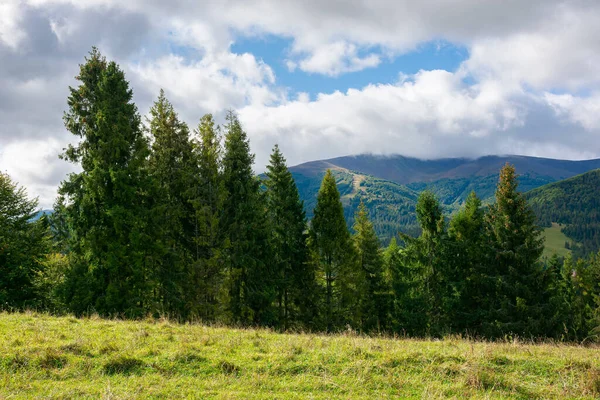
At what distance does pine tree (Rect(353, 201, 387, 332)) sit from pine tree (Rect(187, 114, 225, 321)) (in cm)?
1426

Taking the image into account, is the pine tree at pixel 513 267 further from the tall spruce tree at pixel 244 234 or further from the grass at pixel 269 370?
the grass at pixel 269 370

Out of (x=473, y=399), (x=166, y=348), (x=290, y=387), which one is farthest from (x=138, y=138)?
(x=473, y=399)

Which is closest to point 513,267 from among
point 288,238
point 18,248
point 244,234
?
point 288,238

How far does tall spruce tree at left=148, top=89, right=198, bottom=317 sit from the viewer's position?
2453cm

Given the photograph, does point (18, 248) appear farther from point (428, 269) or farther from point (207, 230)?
point (428, 269)

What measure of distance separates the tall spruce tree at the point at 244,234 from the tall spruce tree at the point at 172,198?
8.41 feet

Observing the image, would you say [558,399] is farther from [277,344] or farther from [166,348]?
[166,348]

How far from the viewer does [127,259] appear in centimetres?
2141

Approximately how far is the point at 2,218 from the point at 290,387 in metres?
27.5

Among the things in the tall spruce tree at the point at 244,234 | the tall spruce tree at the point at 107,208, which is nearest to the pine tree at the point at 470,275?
the tall spruce tree at the point at 244,234

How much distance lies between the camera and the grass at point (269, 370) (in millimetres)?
7164

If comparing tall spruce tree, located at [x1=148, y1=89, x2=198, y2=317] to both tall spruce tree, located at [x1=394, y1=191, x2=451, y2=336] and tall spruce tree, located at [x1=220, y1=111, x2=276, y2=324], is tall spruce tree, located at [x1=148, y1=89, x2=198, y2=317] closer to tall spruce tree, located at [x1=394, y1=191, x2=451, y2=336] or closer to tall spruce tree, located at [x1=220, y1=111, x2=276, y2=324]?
tall spruce tree, located at [x1=220, y1=111, x2=276, y2=324]

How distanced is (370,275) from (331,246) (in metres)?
10.0

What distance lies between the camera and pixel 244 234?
27.0 meters
